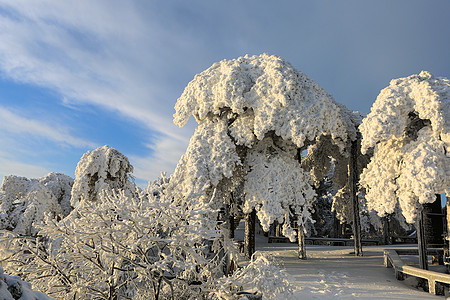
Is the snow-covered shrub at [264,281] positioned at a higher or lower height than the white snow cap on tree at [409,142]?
lower

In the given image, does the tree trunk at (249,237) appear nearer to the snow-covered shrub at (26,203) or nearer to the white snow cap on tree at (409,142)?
the white snow cap on tree at (409,142)

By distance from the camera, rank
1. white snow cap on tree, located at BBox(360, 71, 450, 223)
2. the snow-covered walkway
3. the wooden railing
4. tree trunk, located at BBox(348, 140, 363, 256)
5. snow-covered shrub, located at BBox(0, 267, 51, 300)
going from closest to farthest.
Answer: snow-covered shrub, located at BBox(0, 267, 51, 300), the snow-covered walkway, the wooden railing, white snow cap on tree, located at BBox(360, 71, 450, 223), tree trunk, located at BBox(348, 140, 363, 256)

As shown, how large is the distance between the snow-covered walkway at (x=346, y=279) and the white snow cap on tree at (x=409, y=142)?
94.7 inches

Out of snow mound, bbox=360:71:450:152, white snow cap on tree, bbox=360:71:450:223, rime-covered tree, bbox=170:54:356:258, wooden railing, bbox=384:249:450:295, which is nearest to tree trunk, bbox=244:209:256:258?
rime-covered tree, bbox=170:54:356:258

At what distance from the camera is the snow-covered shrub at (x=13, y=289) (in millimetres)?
3084

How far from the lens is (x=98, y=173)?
17.1 meters

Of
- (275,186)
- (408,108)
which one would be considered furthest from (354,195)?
(408,108)

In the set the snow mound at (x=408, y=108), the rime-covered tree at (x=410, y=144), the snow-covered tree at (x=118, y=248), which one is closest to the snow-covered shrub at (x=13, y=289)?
the snow-covered tree at (x=118, y=248)

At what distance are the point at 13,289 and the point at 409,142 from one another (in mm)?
12442

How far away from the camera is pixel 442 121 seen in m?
10.6

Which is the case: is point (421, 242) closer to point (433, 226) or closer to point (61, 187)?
point (433, 226)

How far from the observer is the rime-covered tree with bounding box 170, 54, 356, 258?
13.3 m

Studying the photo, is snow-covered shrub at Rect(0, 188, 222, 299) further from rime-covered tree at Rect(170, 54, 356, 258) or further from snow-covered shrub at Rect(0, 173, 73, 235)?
snow-covered shrub at Rect(0, 173, 73, 235)

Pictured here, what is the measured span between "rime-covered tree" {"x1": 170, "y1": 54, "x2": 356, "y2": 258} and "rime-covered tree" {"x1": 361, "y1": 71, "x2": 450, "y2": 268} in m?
2.58
